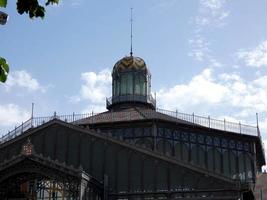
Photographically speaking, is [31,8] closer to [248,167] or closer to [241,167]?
[241,167]

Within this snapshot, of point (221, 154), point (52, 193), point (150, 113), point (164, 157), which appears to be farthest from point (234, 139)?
point (52, 193)

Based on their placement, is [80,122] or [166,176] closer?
[166,176]

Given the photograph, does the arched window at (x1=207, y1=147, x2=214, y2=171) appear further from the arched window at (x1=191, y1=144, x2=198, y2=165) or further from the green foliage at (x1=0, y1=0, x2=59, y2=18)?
the green foliage at (x1=0, y1=0, x2=59, y2=18)

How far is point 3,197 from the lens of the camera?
36812 millimetres

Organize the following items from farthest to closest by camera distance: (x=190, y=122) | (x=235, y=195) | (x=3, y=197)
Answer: (x=190, y=122) → (x=3, y=197) → (x=235, y=195)

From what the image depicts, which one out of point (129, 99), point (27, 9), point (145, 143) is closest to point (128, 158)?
point (145, 143)

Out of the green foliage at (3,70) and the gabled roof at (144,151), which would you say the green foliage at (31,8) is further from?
the gabled roof at (144,151)

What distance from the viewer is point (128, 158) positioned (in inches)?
1511

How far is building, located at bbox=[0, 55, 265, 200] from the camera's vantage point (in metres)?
35.2

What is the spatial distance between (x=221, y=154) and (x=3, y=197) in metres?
19.8

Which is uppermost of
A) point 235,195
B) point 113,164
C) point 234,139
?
point 234,139

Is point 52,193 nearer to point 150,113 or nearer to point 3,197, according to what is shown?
point 3,197

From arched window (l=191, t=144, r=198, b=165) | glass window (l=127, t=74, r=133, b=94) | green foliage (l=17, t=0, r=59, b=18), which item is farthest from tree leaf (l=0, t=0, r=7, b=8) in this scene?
glass window (l=127, t=74, r=133, b=94)

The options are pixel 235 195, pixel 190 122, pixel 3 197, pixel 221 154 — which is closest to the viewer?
pixel 235 195
